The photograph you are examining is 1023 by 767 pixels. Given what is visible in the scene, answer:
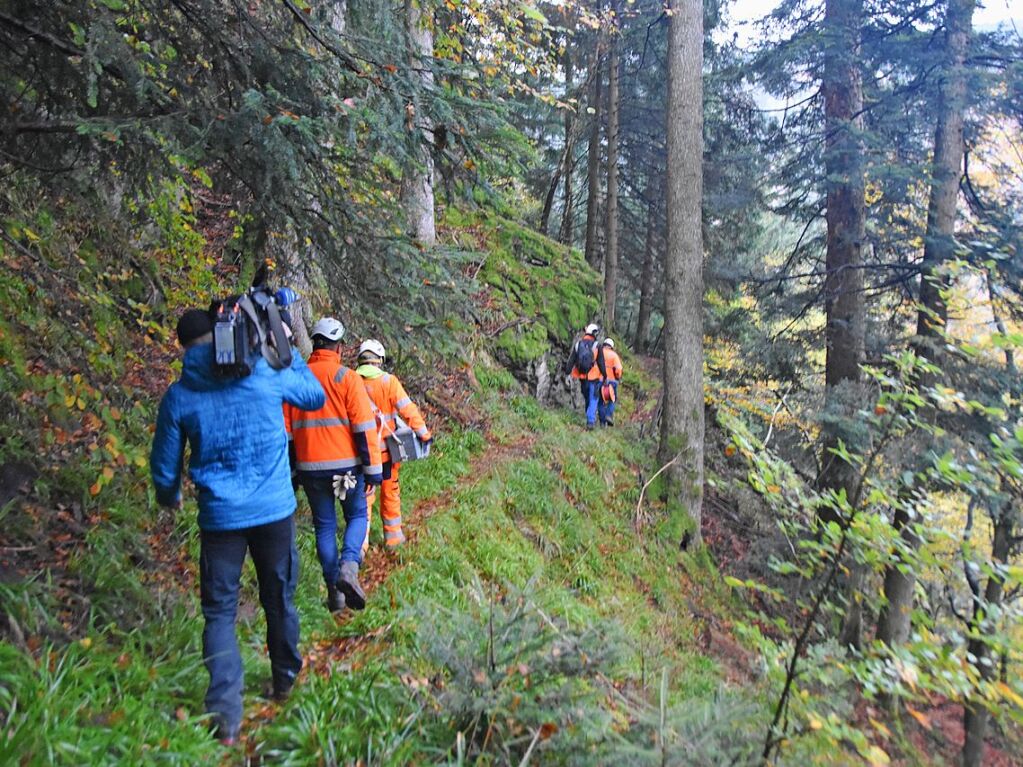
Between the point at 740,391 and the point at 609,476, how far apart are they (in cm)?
384

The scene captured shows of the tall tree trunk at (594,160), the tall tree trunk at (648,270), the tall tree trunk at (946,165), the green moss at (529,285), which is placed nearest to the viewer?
the tall tree trunk at (946,165)

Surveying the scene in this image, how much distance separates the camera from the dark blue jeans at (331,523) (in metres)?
4.61

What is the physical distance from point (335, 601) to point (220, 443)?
7.01 ft

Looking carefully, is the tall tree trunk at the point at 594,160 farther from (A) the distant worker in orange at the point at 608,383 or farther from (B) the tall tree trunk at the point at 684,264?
(B) the tall tree trunk at the point at 684,264

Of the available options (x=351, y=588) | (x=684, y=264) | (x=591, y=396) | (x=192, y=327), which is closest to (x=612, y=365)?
(x=591, y=396)

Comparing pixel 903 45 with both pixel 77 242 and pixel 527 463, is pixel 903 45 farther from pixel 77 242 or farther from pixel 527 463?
pixel 77 242

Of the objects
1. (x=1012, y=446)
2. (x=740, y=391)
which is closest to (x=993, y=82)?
(x=740, y=391)

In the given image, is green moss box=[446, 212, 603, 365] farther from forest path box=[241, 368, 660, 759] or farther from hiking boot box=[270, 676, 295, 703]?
hiking boot box=[270, 676, 295, 703]

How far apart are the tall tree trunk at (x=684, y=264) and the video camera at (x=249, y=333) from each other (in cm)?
732

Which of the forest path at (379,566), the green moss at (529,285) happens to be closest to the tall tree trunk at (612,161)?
the green moss at (529,285)

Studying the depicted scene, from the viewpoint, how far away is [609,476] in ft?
33.8

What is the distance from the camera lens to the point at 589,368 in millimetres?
12227

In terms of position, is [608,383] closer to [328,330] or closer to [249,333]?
[328,330]

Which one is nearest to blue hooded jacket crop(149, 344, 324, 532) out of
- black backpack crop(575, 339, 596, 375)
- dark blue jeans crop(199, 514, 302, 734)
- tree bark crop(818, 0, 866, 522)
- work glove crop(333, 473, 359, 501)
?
dark blue jeans crop(199, 514, 302, 734)
